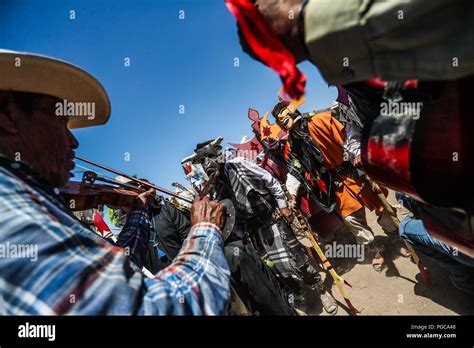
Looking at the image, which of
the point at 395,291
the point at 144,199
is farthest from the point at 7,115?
the point at 395,291

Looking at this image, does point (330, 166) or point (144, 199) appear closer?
point (144, 199)

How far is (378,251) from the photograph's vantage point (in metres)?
3.99

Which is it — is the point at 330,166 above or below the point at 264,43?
below

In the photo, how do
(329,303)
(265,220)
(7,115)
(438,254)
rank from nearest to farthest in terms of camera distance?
(7,115), (438,254), (329,303), (265,220)

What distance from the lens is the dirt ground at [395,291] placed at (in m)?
2.65

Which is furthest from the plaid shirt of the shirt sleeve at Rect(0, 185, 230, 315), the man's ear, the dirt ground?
the dirt ground

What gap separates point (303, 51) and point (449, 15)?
10.0 inches

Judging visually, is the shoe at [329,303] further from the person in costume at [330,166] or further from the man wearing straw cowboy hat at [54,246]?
the man wearing straw cowboy hat at [54,246]

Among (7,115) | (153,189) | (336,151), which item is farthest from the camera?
(336,151)

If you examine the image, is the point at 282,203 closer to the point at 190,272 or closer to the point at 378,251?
the point at 378,251

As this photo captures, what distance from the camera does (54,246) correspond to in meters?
0.75

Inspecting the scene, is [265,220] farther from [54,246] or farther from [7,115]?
[54,246]

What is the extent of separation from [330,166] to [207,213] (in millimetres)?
3307

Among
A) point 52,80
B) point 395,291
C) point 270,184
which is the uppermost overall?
point 52,80
